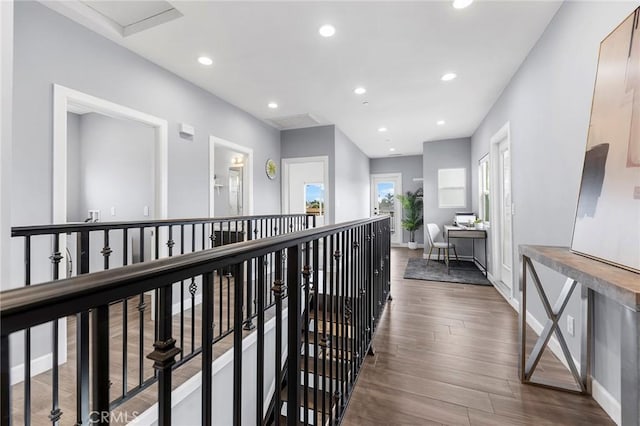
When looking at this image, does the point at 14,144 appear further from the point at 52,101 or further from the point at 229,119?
the point at 229,119

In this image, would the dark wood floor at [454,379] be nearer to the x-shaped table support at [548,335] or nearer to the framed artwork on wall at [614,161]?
the x-shaped table support at [548,335]

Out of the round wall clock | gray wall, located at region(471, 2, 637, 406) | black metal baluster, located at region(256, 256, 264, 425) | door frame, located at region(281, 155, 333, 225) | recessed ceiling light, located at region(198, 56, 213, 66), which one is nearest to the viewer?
black metal baluster, located at region(256, 256, 264, 425)

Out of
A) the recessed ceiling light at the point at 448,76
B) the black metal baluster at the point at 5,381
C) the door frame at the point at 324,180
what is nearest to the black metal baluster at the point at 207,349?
the black metal baluster at the point at 5,381

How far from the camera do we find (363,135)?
20.2 ft

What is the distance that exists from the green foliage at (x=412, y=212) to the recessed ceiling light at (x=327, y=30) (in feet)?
19.9

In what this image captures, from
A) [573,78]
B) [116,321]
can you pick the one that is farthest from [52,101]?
[573,78]

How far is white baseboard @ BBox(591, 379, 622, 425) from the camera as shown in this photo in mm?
1509

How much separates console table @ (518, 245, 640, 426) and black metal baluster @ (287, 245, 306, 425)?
1106 millimetres

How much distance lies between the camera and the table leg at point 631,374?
931 mm

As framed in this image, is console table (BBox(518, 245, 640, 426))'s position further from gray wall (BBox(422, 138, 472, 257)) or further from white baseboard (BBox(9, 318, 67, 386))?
gray wall (BBox(422, 138, 472, 257))

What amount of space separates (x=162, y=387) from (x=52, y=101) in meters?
2.83

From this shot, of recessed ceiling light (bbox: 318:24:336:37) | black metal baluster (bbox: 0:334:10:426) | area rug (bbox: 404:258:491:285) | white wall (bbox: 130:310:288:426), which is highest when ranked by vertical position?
recessed ceiling light (bbox: 318:24:336:37)

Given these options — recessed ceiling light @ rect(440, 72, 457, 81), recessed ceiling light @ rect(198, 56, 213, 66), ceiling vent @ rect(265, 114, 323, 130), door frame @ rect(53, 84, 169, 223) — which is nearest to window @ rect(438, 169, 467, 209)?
ceiling vent @ rect(265, 114, 323, 130)

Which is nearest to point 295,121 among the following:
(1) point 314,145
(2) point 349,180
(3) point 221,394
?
(1) point 314,145
